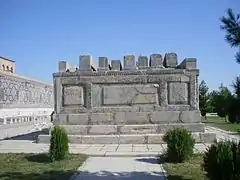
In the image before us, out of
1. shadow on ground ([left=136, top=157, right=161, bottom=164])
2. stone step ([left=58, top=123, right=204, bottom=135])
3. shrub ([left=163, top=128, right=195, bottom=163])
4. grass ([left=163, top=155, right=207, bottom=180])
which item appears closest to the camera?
grass ([left=163, top=155, right=207, bottom=180])

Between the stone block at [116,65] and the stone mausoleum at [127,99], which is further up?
the stone block at [116,65]

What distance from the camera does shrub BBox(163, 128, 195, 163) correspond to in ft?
30.5

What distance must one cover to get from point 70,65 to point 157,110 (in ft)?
14.1

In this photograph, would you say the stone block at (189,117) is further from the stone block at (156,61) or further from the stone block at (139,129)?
the stone block at (156,61)

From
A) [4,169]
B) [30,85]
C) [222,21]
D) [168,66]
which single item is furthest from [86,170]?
[30,85]

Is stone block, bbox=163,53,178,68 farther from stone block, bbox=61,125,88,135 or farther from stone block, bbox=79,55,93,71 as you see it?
stone block, bbox=61,125,88,135

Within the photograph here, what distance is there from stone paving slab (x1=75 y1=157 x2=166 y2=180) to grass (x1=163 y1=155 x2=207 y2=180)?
189 mm

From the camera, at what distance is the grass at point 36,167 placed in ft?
25.1

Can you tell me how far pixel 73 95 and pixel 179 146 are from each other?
6.34m

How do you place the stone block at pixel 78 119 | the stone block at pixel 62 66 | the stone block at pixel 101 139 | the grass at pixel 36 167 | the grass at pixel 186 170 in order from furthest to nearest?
the stone block at pixel 62 66
the stone block at pixel 78 119
the stone block at pixel 101 139
the grass at pixel 36 167
the grass at pixel 186 170

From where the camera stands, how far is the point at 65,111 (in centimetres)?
1434

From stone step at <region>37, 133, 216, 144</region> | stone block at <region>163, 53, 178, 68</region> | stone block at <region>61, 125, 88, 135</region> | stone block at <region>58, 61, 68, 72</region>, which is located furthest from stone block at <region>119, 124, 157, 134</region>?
stone block at <region>58, 61, 68, 72</region>

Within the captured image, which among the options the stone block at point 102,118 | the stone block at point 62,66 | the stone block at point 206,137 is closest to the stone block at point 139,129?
the stone block at point 102,118

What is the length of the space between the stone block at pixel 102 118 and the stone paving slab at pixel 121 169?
4103mm
